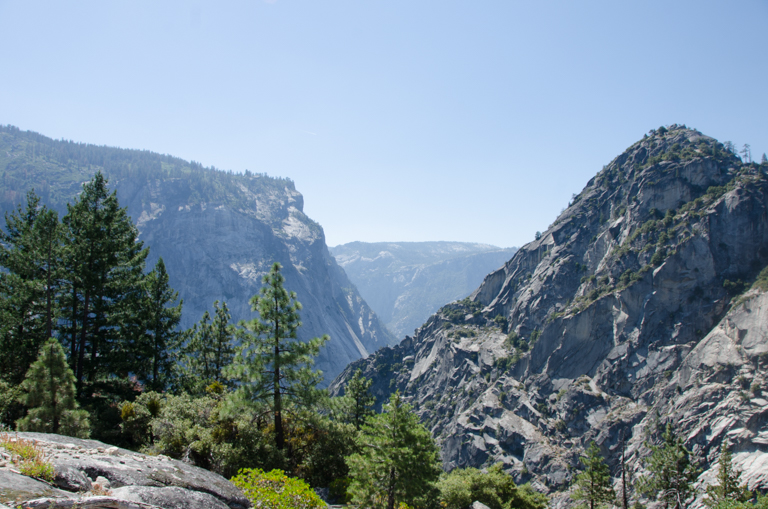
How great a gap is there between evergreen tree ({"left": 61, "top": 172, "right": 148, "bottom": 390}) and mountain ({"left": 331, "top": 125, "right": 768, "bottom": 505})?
84.6 meters

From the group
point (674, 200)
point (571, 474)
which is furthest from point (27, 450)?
point (674, 200)

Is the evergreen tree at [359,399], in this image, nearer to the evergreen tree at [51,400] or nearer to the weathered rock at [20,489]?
the evergreen tree at [51,400]

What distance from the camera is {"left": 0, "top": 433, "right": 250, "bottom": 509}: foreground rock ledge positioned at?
7.39 meters

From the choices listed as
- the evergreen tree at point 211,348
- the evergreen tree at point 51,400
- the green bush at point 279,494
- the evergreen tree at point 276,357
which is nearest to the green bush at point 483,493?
the evergreen tree at point 276,357

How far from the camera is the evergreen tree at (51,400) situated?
59.3ft

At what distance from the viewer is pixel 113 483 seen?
10.0 m

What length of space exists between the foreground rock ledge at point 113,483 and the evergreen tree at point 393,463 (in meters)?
7.50

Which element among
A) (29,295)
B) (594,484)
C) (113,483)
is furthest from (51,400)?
(594,484)

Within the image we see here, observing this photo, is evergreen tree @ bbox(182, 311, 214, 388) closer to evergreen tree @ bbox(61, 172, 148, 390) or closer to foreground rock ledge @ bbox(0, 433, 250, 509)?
evergreen tree @ bbox(61, 172, 148, 390)

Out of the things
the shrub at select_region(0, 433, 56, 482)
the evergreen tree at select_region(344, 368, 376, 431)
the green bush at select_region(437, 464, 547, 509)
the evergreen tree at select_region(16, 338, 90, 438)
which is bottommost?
the green bush at select_region(437, 464, 547, 509)

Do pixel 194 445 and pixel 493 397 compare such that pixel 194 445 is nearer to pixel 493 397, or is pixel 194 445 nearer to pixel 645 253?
pixel 493 397

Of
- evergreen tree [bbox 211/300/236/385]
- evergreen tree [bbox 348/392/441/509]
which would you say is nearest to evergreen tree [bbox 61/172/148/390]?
evergreen tree [bbox 211/300/236/385]

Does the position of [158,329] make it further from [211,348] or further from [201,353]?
[201,353]

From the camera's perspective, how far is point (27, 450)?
9.15 m
